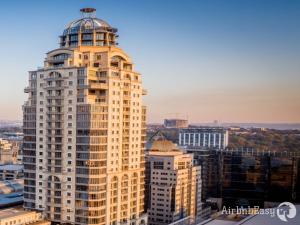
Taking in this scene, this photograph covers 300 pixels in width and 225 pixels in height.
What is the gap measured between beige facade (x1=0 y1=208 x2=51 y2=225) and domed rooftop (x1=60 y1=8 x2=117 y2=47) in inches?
437

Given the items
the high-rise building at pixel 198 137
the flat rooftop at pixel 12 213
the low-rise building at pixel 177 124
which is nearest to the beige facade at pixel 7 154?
the low-rise building at pixel 177 124

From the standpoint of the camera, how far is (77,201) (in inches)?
1033

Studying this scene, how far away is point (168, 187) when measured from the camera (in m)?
37.2

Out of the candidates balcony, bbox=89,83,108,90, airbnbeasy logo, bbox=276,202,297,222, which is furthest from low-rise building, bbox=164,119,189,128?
balcony, bbox=89,83,108,90

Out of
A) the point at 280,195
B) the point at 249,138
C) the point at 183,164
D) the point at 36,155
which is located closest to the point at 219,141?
the point at 249,138

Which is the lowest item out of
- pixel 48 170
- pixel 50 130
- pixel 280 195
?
pixel 280 195

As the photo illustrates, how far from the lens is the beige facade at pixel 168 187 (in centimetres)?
3709

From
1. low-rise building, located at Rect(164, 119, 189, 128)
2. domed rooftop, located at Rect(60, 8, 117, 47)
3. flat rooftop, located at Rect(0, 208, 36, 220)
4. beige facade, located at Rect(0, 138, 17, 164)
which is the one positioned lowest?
beige facade, located at Rect(0, 138, 17, 164)

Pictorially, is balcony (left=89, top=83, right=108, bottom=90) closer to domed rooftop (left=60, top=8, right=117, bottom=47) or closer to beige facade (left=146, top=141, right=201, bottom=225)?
domed rooftop (left=60, top=8, right=117, bottom=47)

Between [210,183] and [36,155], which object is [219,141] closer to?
[210,183]

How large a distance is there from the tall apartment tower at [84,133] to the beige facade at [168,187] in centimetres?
806

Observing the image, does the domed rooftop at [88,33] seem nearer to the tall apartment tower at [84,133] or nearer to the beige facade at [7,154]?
the tall apartment tower at [84,133]

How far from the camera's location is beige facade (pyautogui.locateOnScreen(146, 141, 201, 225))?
37094 millimetres

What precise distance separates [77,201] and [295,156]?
91.5ft
